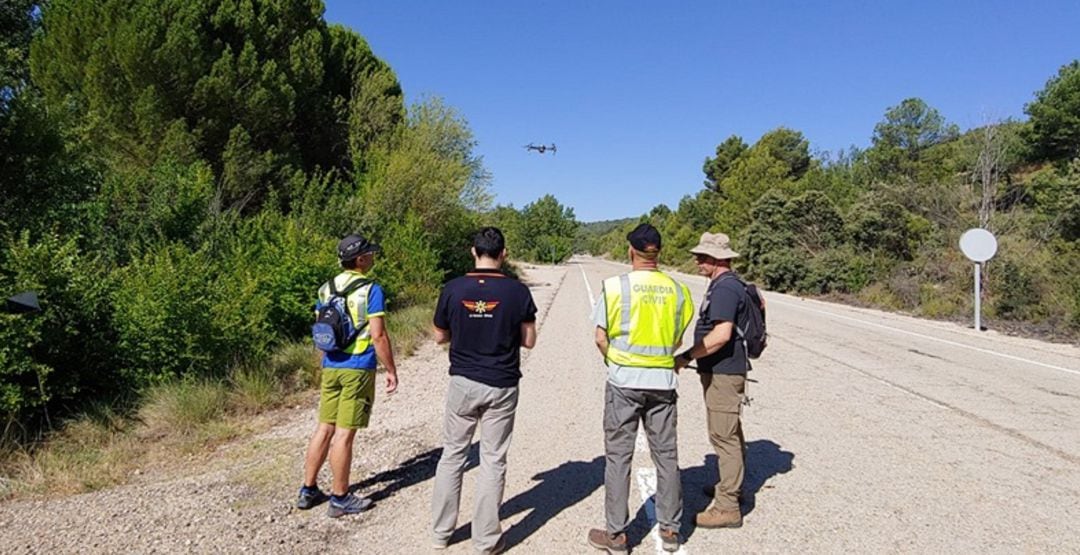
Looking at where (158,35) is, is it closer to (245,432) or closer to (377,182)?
(377,182)

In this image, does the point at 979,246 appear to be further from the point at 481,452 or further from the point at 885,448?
the point at 481,452

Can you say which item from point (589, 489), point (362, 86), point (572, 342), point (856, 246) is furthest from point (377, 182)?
point (856, 246)

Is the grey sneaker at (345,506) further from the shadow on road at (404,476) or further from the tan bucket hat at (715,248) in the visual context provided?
the tan bucket hat at (715,248)

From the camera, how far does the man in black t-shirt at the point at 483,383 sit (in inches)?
135

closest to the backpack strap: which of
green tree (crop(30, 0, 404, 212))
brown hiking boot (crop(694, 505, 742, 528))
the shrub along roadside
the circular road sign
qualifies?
brown hiking boot (crop(694, 505, 742, 528))

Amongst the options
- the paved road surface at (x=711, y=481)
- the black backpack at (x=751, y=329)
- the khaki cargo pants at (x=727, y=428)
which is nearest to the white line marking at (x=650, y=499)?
the paved road surface at (x=711, y=481)

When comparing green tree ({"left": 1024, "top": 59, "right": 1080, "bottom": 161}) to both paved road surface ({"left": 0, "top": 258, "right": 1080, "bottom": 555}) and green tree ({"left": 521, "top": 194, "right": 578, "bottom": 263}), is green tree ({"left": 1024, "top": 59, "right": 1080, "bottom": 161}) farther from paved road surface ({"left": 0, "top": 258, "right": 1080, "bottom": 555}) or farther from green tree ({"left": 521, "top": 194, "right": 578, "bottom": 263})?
green tree ({"left": 521, "top": 194, "right": 578, "bottom": 263})

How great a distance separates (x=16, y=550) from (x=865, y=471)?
609 centimetres

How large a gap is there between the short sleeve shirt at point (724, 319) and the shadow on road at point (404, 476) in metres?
1.86

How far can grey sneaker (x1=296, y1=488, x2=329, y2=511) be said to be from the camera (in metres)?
4.03

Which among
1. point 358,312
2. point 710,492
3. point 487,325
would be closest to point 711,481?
point 710,492

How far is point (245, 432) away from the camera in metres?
5.88

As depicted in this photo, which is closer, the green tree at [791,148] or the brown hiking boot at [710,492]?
the brown hiking boot at [710,492]

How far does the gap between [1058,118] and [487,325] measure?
138 ft
